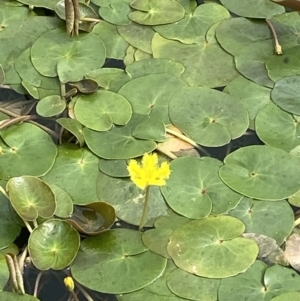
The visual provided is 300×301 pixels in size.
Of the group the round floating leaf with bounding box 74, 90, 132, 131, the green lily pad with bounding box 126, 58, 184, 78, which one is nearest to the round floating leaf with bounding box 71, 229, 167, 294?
the round floating leaf with bounding box 74, 90, 132, 131

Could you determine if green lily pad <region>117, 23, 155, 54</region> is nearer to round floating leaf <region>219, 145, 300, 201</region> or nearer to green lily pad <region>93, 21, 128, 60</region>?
A: green lily pad <region>93, 21, 128, 60</region>

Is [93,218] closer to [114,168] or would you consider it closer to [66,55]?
[114,168]

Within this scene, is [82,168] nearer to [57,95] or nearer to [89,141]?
[89,141]

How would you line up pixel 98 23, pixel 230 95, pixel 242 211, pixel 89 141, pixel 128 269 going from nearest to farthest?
pixel 128 269
pixel 242 211
pixel 89 141
pixel 230 95
pixel 98 23

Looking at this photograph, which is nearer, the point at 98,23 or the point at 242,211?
the point at 242,211

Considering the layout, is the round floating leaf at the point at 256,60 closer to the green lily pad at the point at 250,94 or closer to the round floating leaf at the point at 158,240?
the green lily pad at the point at 250,94

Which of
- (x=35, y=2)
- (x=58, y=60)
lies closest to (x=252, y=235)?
(x=58, y=60)

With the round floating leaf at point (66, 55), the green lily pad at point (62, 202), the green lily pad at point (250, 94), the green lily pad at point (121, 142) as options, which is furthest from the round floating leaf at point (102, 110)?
the green lily pad at point (250, 94)
